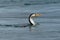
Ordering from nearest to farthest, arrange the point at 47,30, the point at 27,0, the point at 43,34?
the point at 43,34 → the point at 47,30 → the point at 27,0

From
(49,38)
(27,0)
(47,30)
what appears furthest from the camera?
(27,0)

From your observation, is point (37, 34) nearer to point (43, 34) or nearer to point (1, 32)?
point (43, 34)

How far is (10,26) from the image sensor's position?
22547 mm

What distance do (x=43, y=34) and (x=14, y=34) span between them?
4.66ft

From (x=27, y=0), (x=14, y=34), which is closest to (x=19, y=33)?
(x=14, y=34)

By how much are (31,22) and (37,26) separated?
904mm

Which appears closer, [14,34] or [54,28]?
[14,34]

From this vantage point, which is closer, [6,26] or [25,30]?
[25,30]

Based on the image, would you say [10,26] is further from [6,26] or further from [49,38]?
[49,38]

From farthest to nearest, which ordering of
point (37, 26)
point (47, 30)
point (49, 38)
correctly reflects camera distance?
point (37, 26), point (47, 30), point (49, 38)

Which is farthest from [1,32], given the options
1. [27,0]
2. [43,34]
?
[27,0]

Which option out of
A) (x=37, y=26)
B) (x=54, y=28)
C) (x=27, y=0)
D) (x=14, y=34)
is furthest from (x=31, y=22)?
(x=27, y=0)

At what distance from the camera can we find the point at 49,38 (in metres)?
18.3

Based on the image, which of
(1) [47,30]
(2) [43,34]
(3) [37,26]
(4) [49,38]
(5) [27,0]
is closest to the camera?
(4) [49,38]
